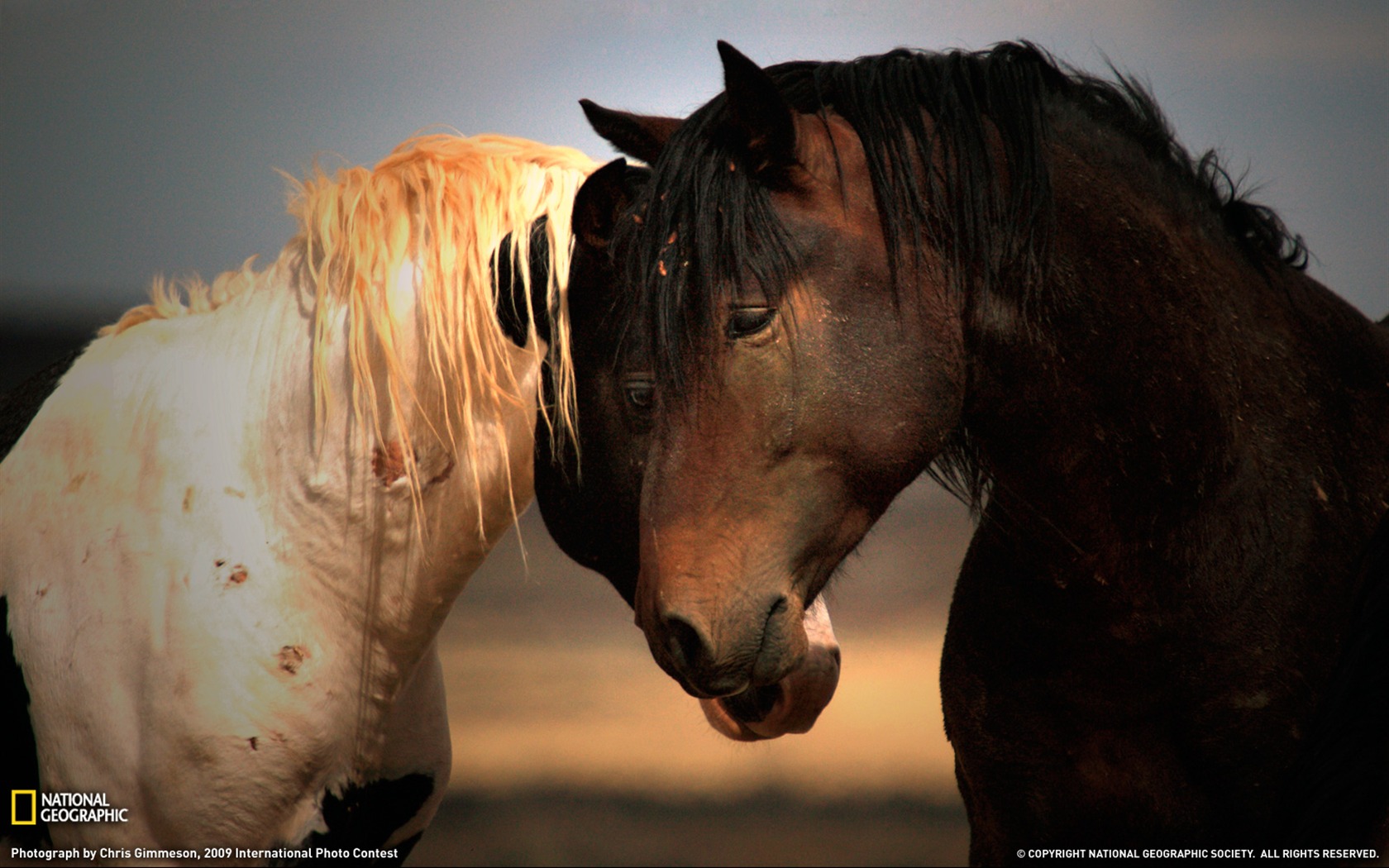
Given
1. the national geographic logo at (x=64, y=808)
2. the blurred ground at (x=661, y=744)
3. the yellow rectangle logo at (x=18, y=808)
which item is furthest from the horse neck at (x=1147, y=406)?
the blurred ground at (x=661, y=744)

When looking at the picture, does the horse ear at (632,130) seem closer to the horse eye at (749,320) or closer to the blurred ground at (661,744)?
the horse eye at (749,320)

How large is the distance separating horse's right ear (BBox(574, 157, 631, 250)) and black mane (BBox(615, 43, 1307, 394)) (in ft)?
0.57

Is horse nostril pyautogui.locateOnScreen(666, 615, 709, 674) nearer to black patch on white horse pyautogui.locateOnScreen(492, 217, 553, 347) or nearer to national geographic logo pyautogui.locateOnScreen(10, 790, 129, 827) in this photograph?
black patch on white horse pyautogui.locateOnScreen(492, 217, 553, 347)

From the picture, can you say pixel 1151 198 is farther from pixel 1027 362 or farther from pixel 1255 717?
pixel 1255 717

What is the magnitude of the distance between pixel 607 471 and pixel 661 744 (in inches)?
108

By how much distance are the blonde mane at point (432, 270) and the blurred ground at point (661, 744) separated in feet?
4.43

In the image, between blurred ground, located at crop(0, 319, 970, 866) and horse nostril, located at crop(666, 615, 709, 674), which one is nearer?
horse nostril, located at crop(666, 615, 709, 674)

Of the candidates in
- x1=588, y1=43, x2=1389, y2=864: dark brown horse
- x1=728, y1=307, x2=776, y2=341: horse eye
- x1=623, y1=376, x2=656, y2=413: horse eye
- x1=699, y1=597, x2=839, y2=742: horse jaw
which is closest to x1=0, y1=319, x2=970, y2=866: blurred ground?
x1=699, y1=597, x2=839, y2=742: horse jaw

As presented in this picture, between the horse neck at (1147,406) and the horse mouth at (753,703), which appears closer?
the horse neck at (1147,406)

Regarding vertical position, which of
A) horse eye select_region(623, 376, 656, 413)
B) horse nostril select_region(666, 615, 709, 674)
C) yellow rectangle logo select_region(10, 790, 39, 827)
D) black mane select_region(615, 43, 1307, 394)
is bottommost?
yellow rectangle logo select_region(10, 790, 39, 827)

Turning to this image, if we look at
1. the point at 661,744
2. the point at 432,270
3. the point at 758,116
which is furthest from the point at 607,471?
the point at 661,744

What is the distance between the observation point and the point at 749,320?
37.9 inches

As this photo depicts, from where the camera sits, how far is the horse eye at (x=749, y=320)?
96cm

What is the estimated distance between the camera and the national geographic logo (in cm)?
128
